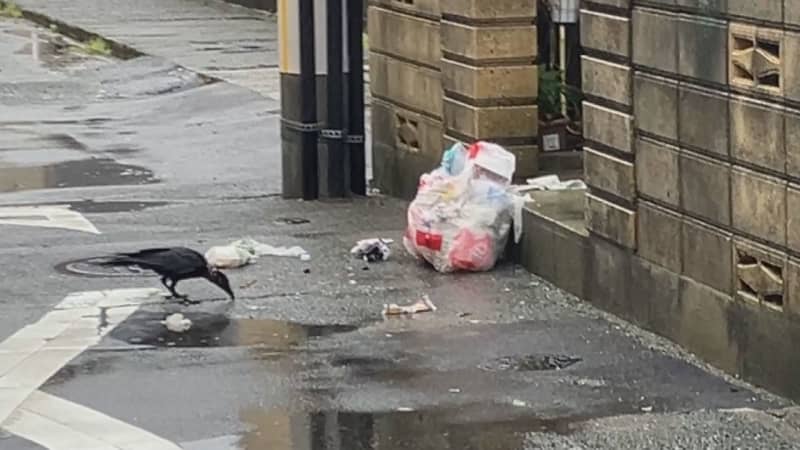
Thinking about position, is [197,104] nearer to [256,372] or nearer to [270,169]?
[270,169]

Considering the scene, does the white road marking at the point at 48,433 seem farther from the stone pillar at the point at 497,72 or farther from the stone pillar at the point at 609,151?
the stone pillar at the point at 497,72

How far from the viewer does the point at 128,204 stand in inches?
528

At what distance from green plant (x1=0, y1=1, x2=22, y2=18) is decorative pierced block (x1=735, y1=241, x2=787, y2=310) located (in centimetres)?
2661

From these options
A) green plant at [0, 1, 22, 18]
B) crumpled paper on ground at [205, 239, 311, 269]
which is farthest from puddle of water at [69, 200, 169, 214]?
green plant at [0, 1, 22, 18]

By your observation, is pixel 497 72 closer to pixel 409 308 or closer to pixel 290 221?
pixel 290 221

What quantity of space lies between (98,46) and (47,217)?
14750 mm

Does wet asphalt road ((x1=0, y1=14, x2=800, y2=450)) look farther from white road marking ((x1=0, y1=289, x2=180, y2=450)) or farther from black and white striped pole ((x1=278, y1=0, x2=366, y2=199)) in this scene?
black and white striped pole ((x1=278, y1=0, x2=366, y2=199))

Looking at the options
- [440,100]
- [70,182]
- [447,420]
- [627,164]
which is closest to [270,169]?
[70,182]

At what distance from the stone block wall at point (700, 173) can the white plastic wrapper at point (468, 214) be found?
93cm

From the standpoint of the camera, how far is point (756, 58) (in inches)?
292

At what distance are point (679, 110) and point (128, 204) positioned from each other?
6.19 metres

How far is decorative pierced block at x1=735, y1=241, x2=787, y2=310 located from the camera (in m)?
7.36

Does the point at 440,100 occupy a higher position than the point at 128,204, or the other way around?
the point at 440,100

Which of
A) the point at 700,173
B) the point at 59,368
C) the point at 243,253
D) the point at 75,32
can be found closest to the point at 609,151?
the point at 700,173
